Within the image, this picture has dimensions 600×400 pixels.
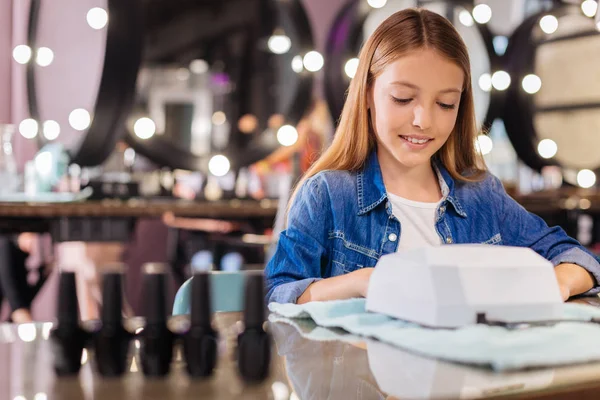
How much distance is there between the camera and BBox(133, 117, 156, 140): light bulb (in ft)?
8.59

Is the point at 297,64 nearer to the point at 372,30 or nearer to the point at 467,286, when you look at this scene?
the point at 372,30

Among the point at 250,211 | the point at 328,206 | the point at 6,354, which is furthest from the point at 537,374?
the point at 250,211

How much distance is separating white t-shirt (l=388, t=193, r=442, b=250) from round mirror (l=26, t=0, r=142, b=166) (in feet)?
5.06

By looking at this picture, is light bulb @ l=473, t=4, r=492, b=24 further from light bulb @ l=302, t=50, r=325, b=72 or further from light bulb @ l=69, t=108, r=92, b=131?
light bulb @ l=69, t=108, r=92, b=131

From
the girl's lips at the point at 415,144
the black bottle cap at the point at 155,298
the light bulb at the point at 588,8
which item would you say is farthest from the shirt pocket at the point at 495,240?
the light bulb at the point at 588,8

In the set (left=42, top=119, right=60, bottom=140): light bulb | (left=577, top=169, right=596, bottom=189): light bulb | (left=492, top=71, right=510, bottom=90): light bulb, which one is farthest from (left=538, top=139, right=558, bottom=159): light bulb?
(left=42, top=119, right=60, bottom=140): light bulb

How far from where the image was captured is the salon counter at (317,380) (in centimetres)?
49

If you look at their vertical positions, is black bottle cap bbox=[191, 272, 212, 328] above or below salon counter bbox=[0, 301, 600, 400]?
above

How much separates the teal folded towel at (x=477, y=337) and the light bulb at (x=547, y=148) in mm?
2508

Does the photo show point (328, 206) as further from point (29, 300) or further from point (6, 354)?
point (29, 300)

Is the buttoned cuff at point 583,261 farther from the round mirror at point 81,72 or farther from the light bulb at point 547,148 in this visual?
the light bulb at point 547,148

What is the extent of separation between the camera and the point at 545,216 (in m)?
2.71

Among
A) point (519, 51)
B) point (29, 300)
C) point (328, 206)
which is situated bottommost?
point (29, 300)

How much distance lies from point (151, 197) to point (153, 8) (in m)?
0.79
